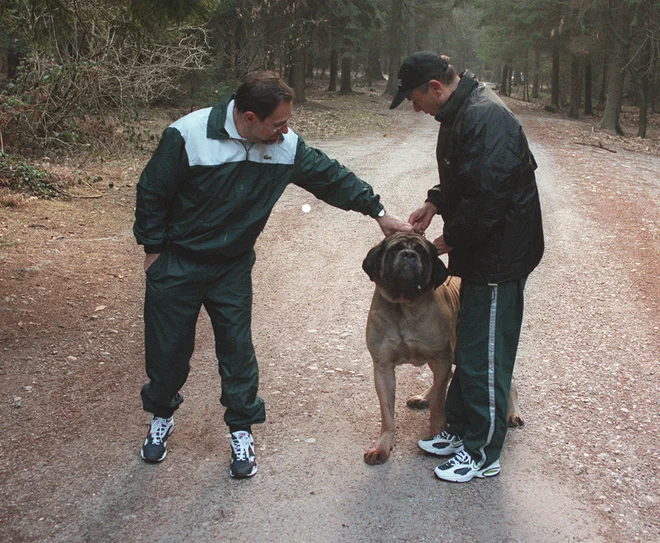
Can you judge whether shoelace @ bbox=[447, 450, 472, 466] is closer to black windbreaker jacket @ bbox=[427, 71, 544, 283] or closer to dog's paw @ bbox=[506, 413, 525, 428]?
dog's paw @ bbox=[506, 413, 525, 428]

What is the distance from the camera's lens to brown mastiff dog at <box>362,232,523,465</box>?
12.9ft

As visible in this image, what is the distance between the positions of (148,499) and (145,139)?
12.1 m

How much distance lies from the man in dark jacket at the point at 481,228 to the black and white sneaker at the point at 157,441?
5.39ft

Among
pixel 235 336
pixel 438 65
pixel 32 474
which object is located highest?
pixel 438 65

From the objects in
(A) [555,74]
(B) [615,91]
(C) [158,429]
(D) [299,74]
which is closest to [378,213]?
(C) [158,429]

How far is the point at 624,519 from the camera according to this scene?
3.61m

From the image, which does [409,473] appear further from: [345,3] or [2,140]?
[345,3]

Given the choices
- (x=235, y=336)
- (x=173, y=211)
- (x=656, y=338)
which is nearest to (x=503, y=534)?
(x=235, y=336)

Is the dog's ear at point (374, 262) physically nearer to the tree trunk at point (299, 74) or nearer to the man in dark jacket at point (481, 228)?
the man in dark jacket at point (481, 228)

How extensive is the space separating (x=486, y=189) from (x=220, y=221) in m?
1.40

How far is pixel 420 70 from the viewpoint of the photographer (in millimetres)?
3650

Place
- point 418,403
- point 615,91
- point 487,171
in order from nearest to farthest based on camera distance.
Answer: point 487,171
point 418,403
point 615,91

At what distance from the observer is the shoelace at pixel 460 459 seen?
3965 millimetres

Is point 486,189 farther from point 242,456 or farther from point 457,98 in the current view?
point 242,456
